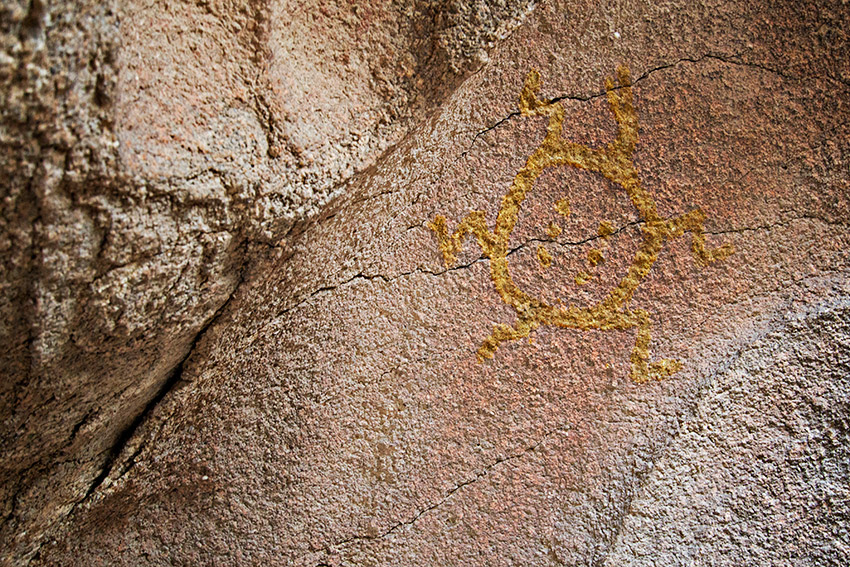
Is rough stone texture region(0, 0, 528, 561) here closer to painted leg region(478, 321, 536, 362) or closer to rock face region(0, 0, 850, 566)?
rock face region(0, 0, 850, 566)

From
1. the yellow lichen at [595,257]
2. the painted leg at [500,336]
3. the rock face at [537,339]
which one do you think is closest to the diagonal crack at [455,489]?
the rock face at [537,339]

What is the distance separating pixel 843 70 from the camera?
89cm

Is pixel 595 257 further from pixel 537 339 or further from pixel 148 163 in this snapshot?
pixel 148 163

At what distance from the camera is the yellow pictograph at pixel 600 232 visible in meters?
0.90

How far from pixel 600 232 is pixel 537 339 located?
19 centimetres

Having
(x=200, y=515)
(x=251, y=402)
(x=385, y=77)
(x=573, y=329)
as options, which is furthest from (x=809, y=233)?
(x=200, y=515)

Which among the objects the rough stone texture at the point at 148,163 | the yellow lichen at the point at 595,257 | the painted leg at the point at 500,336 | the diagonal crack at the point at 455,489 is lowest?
the diagonal crack at the point at 455,489

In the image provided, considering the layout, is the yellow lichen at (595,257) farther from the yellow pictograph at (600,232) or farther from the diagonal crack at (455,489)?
the diagonal crack at (455,489)

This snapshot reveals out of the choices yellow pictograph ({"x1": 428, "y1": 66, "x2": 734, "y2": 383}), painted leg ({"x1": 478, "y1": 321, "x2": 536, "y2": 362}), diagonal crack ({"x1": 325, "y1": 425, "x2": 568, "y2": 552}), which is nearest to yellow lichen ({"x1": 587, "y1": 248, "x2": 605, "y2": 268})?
yellow pictograph ({"x1": 428, "y1": 66, "x2": 734, "y2": 383})

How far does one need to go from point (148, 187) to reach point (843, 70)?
0.99 m

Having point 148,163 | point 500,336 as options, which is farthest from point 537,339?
point 148,163

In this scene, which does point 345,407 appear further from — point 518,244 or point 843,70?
point 843,70

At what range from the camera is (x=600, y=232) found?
0.91 m

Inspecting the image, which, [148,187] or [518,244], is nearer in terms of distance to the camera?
[148,187]
